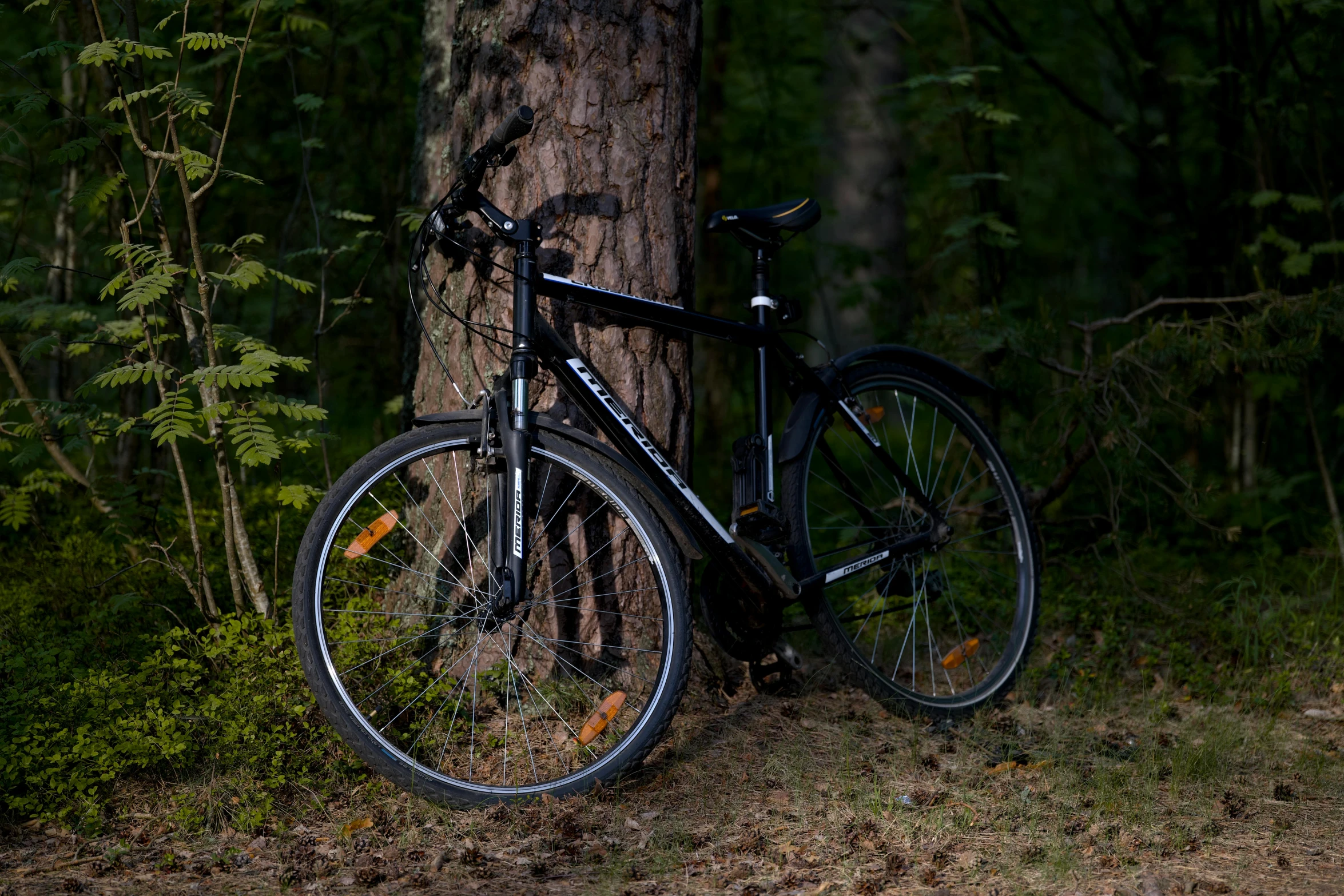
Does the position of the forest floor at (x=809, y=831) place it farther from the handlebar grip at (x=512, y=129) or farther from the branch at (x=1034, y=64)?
the branch at (x=1034, y=64)

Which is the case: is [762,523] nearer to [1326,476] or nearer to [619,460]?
[619,460]

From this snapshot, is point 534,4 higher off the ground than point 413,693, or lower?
higher

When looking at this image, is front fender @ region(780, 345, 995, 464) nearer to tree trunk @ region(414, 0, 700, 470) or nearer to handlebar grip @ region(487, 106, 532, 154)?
tree trunk @ region(414, 0, 700, 470)

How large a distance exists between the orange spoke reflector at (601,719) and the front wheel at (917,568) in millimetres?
703

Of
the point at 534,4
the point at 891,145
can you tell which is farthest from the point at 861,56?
the point at 534,4

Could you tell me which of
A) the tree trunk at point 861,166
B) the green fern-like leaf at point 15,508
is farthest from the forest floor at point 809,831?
the tree trunk at point 861,166

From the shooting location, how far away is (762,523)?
3248mm

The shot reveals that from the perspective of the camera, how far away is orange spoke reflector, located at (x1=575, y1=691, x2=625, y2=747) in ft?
9.46

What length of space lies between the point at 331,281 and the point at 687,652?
3.69 metres

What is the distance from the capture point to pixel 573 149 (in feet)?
10.5

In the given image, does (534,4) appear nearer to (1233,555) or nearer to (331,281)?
(331,281)

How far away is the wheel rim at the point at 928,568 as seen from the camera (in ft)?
12.0

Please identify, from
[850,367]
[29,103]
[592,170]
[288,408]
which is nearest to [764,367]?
[850,367]

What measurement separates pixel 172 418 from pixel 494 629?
1.02 meters
